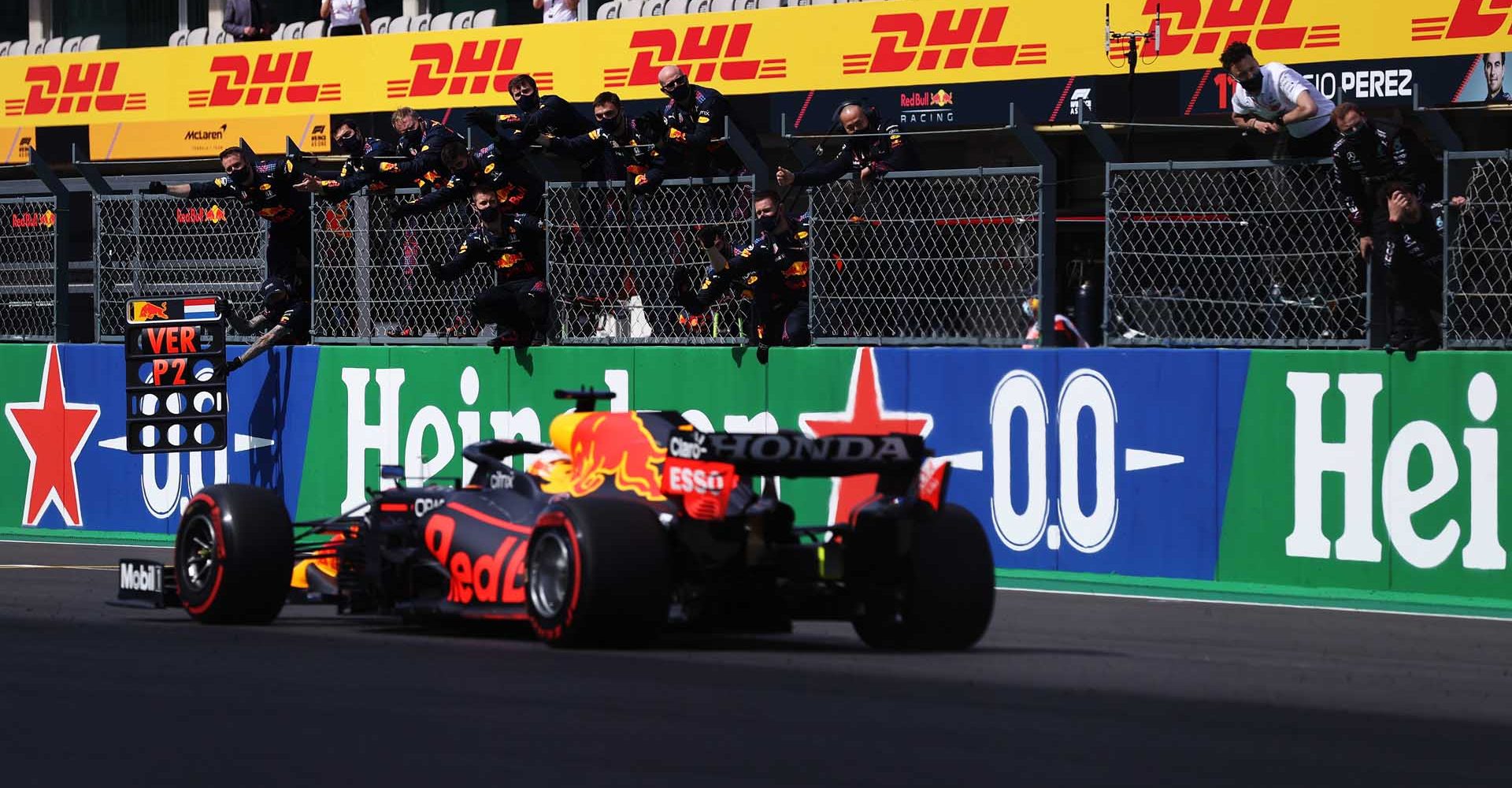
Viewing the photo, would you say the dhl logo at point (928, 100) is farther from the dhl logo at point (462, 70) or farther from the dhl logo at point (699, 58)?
the dhl logo at point (462, 70)

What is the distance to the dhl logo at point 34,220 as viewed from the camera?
16.2 m

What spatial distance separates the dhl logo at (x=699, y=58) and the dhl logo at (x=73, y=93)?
22.8 feet

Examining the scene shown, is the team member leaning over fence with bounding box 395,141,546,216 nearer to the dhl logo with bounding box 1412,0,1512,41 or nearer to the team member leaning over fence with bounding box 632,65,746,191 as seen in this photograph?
the team member leaning over fence with bounding box 632,65,746,191

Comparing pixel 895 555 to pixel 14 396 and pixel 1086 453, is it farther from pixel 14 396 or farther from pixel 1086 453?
pixel 14 396

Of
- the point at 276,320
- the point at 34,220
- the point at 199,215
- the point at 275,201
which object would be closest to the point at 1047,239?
the point at 275,201

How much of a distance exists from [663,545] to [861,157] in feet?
18.6

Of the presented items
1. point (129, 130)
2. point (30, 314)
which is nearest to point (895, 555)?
point (30, 314)

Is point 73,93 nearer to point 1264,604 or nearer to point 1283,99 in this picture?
point 1283,99

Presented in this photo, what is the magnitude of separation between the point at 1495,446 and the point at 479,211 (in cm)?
625

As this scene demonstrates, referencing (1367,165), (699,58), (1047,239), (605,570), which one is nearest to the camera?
(605,570)

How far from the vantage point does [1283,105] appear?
1239 cm

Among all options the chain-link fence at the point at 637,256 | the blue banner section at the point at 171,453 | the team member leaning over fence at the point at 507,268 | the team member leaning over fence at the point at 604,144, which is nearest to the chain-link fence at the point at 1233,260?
the chain-link fence at the point at 637,256

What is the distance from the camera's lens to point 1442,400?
36.8 feet

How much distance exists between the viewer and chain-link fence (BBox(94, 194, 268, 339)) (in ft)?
51.4
